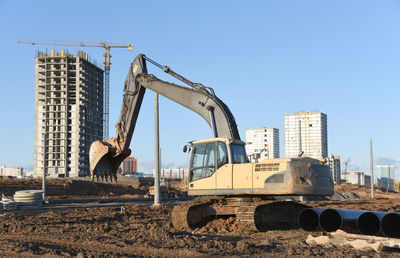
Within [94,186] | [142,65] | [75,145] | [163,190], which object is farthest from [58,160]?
[142,65]

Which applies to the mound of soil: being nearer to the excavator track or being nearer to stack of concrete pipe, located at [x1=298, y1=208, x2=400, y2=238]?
the excavator track

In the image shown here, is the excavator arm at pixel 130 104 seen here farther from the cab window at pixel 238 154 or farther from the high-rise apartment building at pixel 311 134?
the high-rise apartment building at pixel 311 134

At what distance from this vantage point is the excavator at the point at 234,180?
45.6 feet

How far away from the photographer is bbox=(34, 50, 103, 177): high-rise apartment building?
352ft

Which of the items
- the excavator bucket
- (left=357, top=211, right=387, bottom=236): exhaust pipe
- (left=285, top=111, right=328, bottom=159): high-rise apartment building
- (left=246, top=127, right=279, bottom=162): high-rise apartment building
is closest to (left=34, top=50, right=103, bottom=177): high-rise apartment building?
(left=285, top=111, right=328, bottom=159): high-rise apartment building

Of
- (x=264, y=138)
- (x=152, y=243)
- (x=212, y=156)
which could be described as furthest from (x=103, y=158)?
(x=264, y=138)

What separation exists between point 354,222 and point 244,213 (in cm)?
323

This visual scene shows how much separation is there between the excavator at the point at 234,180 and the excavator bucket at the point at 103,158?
14.7 feet

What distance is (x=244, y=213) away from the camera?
1407 centimetres

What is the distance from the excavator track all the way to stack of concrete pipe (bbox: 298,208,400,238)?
788 millimetres

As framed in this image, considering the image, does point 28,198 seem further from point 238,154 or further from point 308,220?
point 308,220

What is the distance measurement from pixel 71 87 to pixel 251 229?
343 feet

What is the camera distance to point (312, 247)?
36.1 feet

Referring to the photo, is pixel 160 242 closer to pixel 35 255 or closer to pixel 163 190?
pixel 35 255
